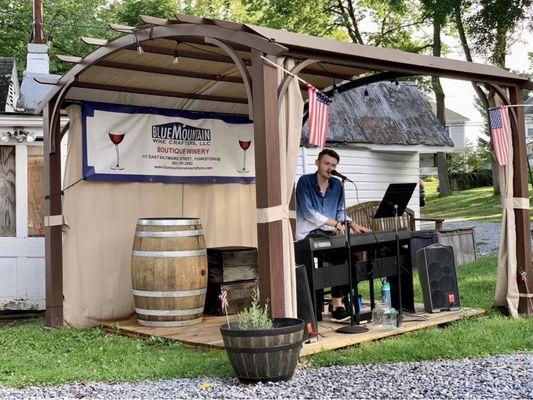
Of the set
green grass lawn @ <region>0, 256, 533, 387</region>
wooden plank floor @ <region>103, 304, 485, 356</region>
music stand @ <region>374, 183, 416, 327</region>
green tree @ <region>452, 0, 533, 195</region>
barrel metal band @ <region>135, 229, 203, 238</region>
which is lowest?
green grass lawn @ <region>0, 256, 533, 387</region>

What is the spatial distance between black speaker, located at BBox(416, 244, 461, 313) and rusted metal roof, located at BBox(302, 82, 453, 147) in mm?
6567

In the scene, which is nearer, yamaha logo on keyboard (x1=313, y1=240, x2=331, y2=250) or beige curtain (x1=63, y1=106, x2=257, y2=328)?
yamaha logo on keyboard (x1=313, y1=240, x2=331, y2=250)

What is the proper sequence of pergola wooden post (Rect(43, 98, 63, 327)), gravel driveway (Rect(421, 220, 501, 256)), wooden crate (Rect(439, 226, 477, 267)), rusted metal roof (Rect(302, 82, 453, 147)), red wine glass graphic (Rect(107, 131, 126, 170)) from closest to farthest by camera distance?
pergola wooden post (Rect(43, 98, 63, 327))
red wine glass graphic (Rect(107, 131, 126, 170))
wooden crate (Rect(439, 226, 477, 267))
rusted metal roof (Rect(302, 82, 453, 147))
gravel driveway (Rect(421, 220, 501, 256))

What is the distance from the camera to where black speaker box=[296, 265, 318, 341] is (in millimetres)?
5895

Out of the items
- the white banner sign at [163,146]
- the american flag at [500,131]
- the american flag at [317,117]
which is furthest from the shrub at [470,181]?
the american flag at [317,117]

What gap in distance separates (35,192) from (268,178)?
4.97 m

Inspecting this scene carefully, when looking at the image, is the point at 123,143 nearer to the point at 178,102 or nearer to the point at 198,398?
the point at 178,102

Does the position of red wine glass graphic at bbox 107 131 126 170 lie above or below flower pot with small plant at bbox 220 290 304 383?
above

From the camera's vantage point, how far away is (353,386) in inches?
190

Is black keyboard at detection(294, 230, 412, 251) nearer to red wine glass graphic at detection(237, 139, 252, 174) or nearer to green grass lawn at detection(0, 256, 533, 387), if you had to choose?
green grass lawn at detection(0, 256, 533, 387)

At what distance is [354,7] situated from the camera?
95.8 ft

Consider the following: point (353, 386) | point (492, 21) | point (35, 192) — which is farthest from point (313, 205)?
point (492, 21)

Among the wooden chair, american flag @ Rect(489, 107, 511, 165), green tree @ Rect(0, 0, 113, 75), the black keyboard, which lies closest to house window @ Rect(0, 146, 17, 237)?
the black keyboard

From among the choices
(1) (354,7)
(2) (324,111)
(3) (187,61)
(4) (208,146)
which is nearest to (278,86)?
(2) (324,111)
